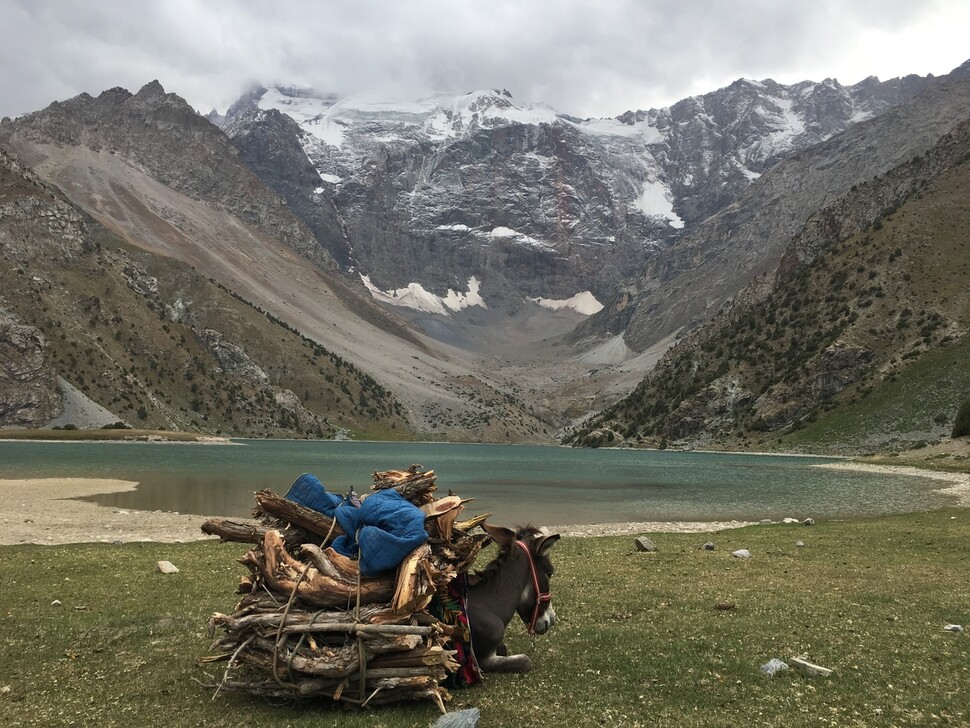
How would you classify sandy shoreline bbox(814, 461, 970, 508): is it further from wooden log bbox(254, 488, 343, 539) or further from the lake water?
wooden log bbox(254, 488, 343, 539)

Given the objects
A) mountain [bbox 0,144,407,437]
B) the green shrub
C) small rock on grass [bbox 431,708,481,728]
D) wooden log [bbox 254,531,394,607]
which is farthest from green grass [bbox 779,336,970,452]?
mountain [bbox 0,144,407,437]

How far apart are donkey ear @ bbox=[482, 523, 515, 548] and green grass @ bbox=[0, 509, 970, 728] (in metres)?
2.06

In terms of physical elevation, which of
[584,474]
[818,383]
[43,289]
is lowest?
[584,474]

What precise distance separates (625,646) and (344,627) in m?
5.44

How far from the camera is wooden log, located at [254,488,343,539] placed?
10766mm

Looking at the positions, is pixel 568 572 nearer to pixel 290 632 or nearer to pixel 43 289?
pixel 290 632

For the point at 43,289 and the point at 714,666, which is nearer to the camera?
the point at 714,666

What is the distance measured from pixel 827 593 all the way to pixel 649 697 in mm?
7855

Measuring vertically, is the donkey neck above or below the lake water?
above

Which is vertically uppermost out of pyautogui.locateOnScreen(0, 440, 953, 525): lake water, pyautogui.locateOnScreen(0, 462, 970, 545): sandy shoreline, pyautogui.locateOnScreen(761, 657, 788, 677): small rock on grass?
pyautogui.locateOnScreen(761, 657, 788, 677): small rock on grass

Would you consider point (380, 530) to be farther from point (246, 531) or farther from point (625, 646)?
point (625, 646)

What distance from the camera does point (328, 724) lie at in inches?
330

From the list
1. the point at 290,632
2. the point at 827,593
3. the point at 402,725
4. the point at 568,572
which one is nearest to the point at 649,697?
the point at 402,725

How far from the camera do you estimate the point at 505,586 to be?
405 inches
